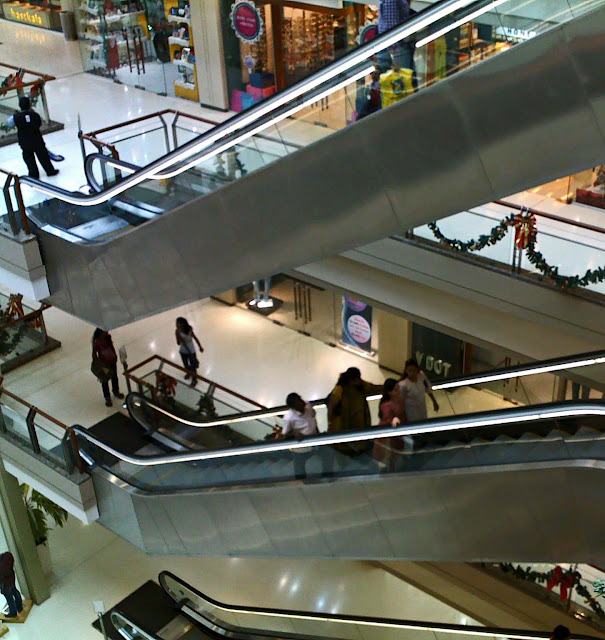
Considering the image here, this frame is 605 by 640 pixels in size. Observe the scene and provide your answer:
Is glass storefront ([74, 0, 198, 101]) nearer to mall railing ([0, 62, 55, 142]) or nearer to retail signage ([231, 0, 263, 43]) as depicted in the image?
retail signage ([231, 0, 263, 43])

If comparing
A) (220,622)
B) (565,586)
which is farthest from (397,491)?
(220,622)

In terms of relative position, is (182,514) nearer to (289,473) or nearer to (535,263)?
(289,473)

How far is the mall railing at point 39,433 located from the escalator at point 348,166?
7.30ft

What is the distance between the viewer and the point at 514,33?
629cm

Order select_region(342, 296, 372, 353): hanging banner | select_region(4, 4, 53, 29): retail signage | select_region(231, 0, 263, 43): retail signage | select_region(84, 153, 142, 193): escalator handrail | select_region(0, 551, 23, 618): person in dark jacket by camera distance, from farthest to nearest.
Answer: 1. select_region(4, 4, 53, 29): retail signage
2. select_region(231, 0, 263, 43): retail signage
3. select_region(342, 296, 372, 353): hanging banner
4. select_region(0, 551, 23, 618): person in dark jacket
5. select_region(84, 153, 142, 193): escalator handrail

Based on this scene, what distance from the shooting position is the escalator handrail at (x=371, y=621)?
10.9 meters

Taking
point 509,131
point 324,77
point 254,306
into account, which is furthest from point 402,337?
point 509,131

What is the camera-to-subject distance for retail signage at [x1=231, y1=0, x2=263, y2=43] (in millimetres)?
17578

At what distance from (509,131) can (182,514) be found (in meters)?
6.44

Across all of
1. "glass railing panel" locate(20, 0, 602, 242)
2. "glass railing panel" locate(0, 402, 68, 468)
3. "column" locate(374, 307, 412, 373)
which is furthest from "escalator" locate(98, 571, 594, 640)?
"glass railing panel" locate(20, 0, 602, 242)

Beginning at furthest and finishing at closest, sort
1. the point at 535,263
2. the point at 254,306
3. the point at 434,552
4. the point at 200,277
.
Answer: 1. the point at 254,306
2. the point at 535,263
3. the point at 200,277
4. the point at 434,552

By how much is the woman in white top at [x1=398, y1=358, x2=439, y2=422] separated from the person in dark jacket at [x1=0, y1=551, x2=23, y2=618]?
7.38m

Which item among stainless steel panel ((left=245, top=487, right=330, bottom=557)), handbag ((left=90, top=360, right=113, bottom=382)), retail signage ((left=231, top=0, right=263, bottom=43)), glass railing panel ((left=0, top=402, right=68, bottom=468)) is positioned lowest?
→ handbag ((left=90, top=360, right=113, bottom=382))

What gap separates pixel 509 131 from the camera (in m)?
6.01
